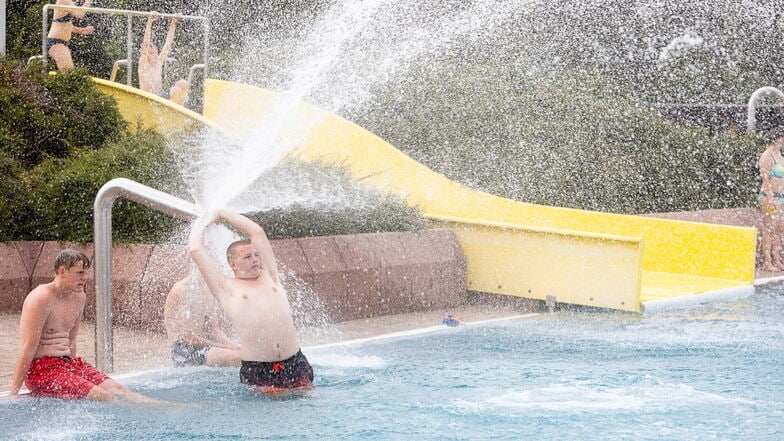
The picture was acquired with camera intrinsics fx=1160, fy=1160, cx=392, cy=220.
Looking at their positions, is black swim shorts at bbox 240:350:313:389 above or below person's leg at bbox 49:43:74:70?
below

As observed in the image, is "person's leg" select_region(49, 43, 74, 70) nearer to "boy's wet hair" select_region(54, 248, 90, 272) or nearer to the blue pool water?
the blue pool water

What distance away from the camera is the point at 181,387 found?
700 cm

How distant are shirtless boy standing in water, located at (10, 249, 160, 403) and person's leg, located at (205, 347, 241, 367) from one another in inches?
34.0

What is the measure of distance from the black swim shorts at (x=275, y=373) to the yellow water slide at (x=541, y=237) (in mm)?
4319

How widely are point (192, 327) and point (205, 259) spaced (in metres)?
1.15

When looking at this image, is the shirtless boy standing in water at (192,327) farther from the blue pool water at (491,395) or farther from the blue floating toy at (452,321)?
the blue floating toy at (452,321)

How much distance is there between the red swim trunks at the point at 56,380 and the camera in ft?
20.9

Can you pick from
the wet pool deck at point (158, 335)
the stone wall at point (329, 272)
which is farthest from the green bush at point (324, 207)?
the wet pool deck at point (158, 335)

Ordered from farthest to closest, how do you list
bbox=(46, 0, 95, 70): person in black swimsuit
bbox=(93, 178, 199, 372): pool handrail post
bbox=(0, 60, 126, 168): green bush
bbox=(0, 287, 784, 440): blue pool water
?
bbox=(46, 0, 95, 70): person in black swimsuit → bbox=(0, 60, 126, 168): green bush → bbox=(93, 178, 199, 372): pool handrail post → bbox=(0, 287, 784, 440): blue pool water

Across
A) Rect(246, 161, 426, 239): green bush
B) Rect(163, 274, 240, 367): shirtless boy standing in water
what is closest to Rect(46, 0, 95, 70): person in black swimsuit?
Rect(246, 161, 426, 239): green bush

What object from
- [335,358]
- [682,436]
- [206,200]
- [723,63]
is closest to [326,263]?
[335,358]

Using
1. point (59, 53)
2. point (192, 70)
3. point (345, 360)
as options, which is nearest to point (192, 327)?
point (345, 360)

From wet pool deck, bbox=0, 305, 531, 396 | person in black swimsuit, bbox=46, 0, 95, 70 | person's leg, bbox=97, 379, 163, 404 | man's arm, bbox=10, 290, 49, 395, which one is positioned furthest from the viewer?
person in black swimsuit, bbox=46, 0, 95, 70

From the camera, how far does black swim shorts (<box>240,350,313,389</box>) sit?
6.71m
